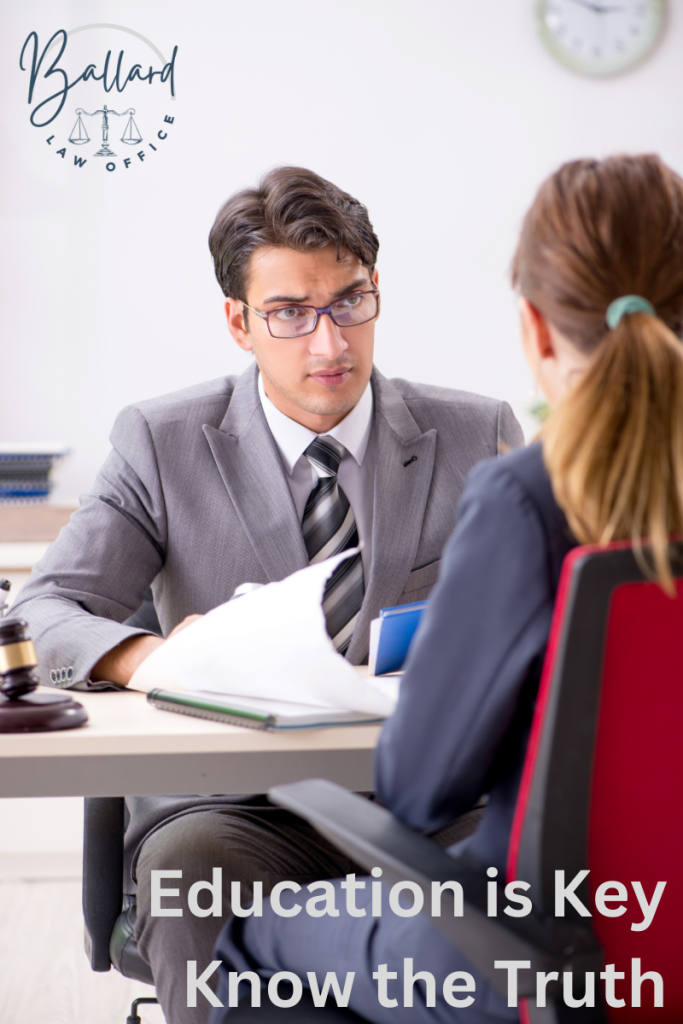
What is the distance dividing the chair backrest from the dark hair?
36 millimetres

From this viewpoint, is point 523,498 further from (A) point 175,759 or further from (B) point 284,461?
(B) point 284,461

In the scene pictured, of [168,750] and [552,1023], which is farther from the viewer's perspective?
[168,750]

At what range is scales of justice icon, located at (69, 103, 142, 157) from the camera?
2.74m

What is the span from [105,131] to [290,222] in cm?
130

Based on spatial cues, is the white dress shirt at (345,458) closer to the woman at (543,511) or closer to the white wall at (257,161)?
the woman at (543,511)

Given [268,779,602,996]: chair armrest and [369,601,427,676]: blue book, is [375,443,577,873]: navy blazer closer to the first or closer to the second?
[268,779,602,996]: chair armrest

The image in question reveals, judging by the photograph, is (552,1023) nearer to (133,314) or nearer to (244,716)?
(244,716)

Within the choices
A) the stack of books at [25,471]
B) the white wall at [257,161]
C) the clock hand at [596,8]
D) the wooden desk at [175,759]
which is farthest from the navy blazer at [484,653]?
the clock hand at [596,8]

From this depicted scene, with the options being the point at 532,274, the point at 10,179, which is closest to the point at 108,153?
the point at 10,179

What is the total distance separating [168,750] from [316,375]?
840 mm

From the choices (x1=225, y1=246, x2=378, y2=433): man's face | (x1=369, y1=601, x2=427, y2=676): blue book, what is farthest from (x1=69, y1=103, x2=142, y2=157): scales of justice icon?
(x1=369, y1=601, x2=427, y2=676): blue book

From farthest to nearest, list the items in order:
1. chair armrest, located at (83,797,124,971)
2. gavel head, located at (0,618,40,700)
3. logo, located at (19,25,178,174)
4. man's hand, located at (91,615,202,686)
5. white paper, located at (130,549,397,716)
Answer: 1. logo, located at (19,25,178,174)
2. chair armrest, located at (83,797,124,971)
3. man's hand, located at (91,615,202,686)
4. gavel head, located at (0,618,40,700)
5. white paper, located at (130,549,397,716)

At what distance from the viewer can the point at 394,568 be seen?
162cm

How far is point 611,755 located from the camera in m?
0.70
